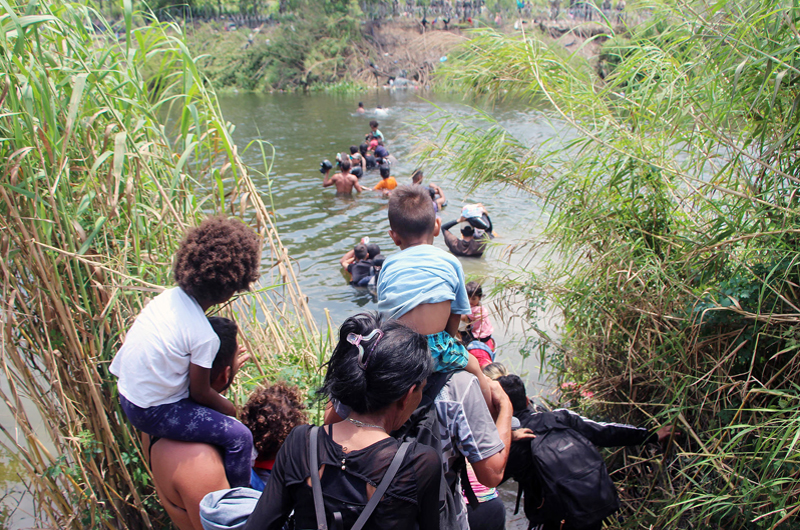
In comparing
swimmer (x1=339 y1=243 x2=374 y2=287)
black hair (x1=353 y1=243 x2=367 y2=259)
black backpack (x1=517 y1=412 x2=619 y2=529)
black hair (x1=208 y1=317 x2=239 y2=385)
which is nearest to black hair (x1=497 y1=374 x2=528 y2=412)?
black backpack (x1=517 y1=412 x2=619 y2=529)

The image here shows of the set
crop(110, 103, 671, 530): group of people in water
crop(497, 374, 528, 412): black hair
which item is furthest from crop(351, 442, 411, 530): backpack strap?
crop(497, 374, 528, 412): black hair

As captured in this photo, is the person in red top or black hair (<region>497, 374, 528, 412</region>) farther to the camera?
the person in red top

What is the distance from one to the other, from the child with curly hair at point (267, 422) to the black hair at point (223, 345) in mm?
294

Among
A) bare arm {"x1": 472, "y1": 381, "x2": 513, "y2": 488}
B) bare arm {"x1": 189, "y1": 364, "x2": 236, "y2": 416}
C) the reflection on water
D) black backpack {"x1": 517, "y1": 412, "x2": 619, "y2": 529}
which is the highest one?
bare arm {"x1": 189, "y1": 364, "x2": 236, "y2": 416}

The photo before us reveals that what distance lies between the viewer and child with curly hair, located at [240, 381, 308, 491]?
2490 mm

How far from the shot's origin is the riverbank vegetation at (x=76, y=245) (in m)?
2.37

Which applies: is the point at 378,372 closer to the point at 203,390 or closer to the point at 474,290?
the point at 203,390

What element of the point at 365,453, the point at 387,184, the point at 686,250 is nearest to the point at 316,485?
the point at 365,453

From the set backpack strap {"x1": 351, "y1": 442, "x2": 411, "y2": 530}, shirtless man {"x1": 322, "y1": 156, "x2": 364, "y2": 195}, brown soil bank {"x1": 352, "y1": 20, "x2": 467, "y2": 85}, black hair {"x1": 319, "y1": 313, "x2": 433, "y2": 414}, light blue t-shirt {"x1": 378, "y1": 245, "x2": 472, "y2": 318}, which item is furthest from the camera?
brown soil bank {"x1": 352, "y1": 20, "x2": 467, "y2": 85}

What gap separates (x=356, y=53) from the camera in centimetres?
3256

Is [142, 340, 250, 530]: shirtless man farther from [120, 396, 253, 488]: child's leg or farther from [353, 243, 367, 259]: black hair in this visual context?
[353, 243, 367, 259]: black hair

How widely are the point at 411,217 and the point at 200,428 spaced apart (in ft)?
3.93

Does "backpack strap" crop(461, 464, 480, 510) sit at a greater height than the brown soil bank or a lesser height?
lesser

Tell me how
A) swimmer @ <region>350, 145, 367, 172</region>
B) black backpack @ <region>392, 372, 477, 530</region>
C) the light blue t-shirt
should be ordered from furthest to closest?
1. swimmer @ <region>350, 145, 367, 172</region>
2. the light blue t-shirt
3. black backpack @ <region>392, 372, 477, 530</region>
